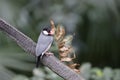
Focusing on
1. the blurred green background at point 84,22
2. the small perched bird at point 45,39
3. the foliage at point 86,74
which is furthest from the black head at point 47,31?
the blurred green background at point 84,22

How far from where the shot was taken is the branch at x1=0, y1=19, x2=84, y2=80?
0.99 m

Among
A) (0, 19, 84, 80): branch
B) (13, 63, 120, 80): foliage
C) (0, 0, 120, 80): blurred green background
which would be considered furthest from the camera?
(0, 0, 120, 80): blurred green background

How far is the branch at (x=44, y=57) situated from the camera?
3.24ft

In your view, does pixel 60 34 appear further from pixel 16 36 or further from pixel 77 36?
pixel 77 36

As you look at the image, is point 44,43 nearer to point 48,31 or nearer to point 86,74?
point 48,31

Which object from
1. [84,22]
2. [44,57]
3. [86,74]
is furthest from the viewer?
[84,22]

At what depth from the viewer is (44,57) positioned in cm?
103

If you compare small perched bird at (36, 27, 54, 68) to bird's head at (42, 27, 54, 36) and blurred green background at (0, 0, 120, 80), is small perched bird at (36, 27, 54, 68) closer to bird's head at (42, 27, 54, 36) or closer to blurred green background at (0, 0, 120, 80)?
bird's head at (42, 27, 54, 36)

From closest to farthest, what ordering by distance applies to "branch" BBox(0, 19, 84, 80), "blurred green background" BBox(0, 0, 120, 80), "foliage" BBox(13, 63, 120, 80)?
"branch" BBox(0, 19, 84, 80)
"foliage" BBox(13, 63, 120, 80)
"blurred green background" BBox(0, 0, 120, 80)

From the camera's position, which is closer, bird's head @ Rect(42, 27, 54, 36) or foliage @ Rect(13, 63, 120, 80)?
bird's head @ Rect(42, 27, 54, 36)

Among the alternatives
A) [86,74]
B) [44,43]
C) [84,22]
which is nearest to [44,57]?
[44,43]

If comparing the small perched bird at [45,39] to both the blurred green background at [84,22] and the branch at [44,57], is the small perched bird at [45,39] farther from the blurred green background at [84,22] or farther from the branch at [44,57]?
the blurred green background at [84,22]

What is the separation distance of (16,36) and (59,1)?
1828 mm

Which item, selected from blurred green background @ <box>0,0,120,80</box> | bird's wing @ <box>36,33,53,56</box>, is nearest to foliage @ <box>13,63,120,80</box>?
bird's wing @ <box>36,33,53,56</box>
